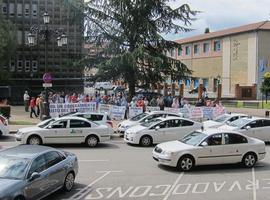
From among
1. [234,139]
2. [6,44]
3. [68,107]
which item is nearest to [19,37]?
[6,44]

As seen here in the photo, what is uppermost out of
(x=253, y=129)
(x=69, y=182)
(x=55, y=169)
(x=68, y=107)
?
(x=68, y=107)

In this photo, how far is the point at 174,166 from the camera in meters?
17.5

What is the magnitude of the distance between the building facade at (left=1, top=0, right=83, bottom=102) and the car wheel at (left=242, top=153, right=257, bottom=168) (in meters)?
44.3

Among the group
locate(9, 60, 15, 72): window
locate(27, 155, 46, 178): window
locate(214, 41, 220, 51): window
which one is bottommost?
locate(27, 155, 46, 178): window

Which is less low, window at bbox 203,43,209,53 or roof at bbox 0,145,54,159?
window at bbox 203,43,209,53

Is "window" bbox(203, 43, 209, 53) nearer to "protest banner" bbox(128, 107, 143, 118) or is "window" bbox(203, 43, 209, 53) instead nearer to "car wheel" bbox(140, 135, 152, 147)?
"protest banner" bbox(128, 107, 143, 118)

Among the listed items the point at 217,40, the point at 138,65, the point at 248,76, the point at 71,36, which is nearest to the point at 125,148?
the point at 138,65

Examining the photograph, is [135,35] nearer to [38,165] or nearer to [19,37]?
→ [19,37]

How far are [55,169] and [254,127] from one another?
49.2 ft

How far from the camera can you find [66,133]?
23016mm

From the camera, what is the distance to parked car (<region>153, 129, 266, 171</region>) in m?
17.5

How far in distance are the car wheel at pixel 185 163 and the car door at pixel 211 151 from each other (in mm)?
293

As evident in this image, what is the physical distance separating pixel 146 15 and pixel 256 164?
26.1 meters

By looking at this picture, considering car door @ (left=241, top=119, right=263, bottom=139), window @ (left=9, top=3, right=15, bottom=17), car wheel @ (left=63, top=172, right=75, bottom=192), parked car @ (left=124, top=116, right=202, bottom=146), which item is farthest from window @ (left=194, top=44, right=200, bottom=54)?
car wheel @ (left=63, top=172, right=75, bottom=192)
